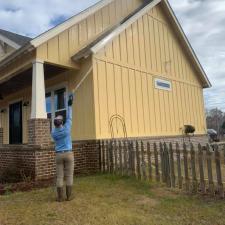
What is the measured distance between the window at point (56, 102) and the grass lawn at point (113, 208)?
16.7 ft

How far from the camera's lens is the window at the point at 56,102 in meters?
12.0

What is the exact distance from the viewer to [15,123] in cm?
1620

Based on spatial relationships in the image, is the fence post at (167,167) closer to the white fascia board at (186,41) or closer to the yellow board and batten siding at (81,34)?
the yellow board and batten siding at (81,34)

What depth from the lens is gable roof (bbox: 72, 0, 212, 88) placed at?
34.0 feet

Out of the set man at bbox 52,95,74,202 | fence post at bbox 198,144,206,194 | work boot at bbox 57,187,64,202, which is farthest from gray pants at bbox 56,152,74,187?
fence post at bbox 198,144,206,194

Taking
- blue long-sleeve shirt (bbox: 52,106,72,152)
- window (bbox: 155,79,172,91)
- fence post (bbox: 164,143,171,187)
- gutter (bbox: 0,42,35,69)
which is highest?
gutter (bbox: 0,42,35,69)

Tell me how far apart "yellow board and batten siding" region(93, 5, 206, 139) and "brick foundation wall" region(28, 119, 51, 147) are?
1823 millimetres

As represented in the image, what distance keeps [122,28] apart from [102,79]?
8.05 feet

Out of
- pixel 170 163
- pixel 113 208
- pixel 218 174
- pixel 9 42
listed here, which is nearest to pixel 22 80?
pixel 9 42

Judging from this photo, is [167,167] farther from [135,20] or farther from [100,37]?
[135,20]

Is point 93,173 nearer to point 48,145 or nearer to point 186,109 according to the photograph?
point 48,145

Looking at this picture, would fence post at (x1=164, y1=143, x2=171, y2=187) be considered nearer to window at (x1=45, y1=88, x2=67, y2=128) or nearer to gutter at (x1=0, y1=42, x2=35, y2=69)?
gutter at (x1=0, y1=42, x2=35, y2=69)

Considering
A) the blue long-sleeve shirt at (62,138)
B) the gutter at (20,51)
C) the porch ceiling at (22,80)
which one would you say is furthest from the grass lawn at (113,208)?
the porch ceiling at (22,80)

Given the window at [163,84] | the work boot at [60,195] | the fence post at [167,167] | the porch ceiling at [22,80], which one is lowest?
the work boot at [60,195]
